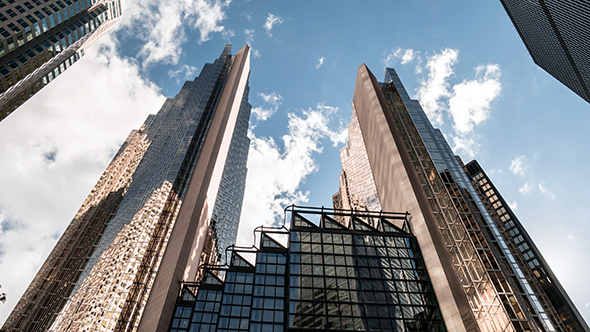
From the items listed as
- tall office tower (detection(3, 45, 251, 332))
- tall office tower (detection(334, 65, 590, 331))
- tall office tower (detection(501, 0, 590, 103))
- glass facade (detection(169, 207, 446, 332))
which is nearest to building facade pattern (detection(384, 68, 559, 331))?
tall office tower (detection(334, 65, 590, 331))

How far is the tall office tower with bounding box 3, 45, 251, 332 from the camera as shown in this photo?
59.8 m

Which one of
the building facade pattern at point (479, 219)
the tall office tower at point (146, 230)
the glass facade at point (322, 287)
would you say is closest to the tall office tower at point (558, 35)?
the building facade pattern at point (479, 219)

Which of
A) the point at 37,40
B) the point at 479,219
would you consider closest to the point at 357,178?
the point at 479,219

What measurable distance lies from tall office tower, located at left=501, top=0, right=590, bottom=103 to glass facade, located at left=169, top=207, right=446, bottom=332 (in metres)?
95.2

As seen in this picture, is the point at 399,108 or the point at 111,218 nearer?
the point at 399,108

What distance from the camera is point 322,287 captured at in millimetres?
35062

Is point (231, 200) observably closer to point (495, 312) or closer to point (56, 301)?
point (56, 301)

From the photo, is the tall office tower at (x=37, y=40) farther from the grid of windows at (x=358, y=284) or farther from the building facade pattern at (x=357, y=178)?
the building facade pattern at (x=357, y=178)

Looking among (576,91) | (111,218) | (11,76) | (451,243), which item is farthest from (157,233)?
(576,91)

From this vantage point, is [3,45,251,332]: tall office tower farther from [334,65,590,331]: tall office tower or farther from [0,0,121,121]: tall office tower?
[334,65,590,331]: tall office tower

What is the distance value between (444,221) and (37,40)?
8844 centimetres

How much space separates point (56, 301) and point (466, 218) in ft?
294

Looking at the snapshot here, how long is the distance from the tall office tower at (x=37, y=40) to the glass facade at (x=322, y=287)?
194 ft

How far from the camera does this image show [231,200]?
411 ft
